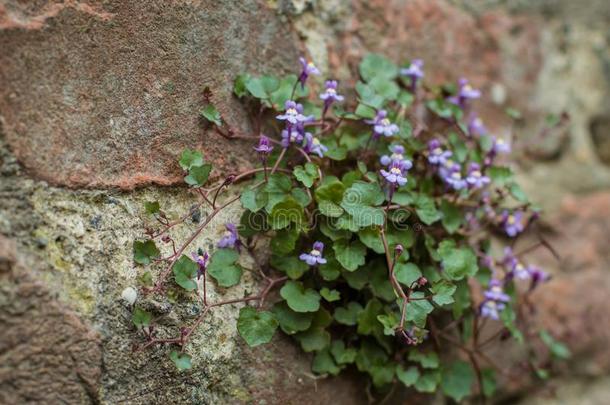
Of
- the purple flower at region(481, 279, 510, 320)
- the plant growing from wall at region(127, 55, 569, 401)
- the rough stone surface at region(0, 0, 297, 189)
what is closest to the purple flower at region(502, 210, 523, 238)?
the plant growing from wall at region(127, 55, 569, 401)

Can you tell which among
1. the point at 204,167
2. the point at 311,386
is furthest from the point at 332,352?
the point at 204,167

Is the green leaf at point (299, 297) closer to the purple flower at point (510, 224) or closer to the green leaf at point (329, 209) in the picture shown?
the green leaf at point (329, 209)

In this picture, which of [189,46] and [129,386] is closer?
[129,386]

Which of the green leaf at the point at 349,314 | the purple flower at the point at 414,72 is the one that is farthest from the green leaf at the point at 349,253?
the purple flower at the point at 414,72

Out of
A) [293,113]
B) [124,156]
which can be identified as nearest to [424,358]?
[293,113]

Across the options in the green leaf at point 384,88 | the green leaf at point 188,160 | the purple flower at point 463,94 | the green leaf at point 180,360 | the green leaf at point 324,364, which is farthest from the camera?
the purple flower at point 463,94

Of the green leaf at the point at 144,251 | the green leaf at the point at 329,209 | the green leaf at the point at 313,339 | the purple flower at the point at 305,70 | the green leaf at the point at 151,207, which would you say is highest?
the purple flower at the point at 305,70

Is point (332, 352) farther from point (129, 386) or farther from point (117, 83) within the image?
point (117, 83)
